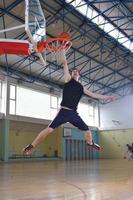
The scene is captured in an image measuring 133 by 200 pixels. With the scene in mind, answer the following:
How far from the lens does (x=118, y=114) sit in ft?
138

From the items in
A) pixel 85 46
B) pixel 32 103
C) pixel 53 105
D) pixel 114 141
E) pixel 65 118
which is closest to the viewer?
pixel 65 118

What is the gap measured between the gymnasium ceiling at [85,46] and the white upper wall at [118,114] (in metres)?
1.58

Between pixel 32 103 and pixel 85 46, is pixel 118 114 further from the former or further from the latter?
pixel 85 46

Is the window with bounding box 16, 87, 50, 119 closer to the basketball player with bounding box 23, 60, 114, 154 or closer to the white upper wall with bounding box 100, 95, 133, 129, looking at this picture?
the white upper wall with bounding box 100, 95, 133, 129

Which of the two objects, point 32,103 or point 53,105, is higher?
point 53,105

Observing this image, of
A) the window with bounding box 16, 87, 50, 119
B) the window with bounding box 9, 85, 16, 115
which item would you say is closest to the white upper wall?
the window with bounding box 16, 87, 50, 119

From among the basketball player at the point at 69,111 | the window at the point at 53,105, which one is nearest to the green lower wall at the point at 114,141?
the window at the point at 53,105

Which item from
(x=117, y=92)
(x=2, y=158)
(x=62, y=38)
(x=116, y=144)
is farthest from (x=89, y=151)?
(x=62, y=38)

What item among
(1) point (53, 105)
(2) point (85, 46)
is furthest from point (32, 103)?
(2) point (85, 46)

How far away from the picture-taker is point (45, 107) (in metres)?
33.6

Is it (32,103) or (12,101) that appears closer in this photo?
(12,101)

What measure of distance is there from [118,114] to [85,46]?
15630 mm

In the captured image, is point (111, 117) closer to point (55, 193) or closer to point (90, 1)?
point (90, 1)

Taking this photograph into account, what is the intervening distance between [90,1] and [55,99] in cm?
1531
